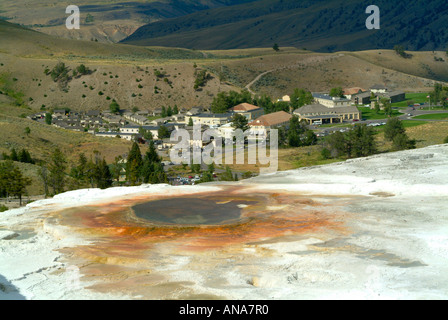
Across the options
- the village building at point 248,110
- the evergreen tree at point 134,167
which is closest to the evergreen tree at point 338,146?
the evergreen tree at point 134,167

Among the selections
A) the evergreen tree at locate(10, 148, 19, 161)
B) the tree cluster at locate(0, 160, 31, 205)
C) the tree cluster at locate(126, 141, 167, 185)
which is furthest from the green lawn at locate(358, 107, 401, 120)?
the tree cluster at locate(0, 160, 31, 205)

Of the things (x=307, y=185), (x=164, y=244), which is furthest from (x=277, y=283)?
(x=307, y=185)

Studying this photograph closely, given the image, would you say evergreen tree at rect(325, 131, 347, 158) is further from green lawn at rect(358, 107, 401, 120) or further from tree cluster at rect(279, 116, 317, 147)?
green lawn at rect(358, 107, 401, 120)

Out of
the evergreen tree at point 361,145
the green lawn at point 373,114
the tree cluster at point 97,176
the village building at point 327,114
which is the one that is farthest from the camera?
the green lawn at point 373,114

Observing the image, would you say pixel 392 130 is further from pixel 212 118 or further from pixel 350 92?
pixel 350 92

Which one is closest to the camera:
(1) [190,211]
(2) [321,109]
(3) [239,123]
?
(1) [190,211]

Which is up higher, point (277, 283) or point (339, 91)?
point (339, 91)

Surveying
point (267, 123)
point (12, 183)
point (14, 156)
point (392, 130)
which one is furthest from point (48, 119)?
point (392, 130)

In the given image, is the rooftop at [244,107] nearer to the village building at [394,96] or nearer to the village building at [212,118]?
the village building at [212,118]

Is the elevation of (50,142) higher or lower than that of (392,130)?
lower

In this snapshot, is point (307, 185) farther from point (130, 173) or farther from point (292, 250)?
point (130, 173)

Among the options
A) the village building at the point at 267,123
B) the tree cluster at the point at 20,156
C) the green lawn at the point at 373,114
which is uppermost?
the green lawn at the point at 373,114
